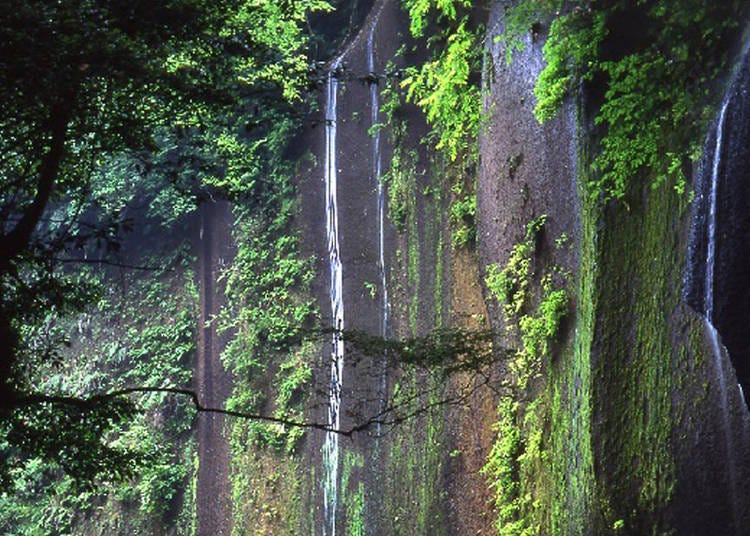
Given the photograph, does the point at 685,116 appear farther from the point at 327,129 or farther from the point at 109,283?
the point at 109,283

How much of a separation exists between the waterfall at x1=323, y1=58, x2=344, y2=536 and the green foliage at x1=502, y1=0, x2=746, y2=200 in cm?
483

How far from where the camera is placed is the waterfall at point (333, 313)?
40.7 ft

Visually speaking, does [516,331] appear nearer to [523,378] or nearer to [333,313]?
[523,378]

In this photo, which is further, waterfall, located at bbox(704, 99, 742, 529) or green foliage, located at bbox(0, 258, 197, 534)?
green foliage, located at bbox(0, 258, 197, 534)

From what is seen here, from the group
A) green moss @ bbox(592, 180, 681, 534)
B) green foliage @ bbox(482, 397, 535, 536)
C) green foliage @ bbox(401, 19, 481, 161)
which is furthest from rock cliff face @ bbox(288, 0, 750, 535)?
green foliage @ bbox(401, 19, 481, 161)

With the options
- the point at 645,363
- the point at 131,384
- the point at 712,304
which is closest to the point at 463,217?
the point at 645,363

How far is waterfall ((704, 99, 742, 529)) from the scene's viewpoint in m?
5.84

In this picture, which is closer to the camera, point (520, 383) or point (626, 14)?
point (626, 14)

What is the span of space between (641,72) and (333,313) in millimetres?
7555

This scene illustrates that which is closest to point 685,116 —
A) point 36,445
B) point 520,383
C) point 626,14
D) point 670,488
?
point 626,14

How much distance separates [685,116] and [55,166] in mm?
3990

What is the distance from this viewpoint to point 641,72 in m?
6.55

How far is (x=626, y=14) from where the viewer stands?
6734mm

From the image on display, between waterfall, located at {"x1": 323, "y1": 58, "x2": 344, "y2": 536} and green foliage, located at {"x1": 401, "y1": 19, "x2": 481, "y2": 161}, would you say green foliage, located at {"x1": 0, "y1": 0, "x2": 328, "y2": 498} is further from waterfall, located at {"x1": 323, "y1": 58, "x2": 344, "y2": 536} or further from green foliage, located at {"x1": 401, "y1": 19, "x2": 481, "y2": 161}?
waterfall, located at {"x1": 323, "y1": 58, "x2": 344, "y2": 536}
